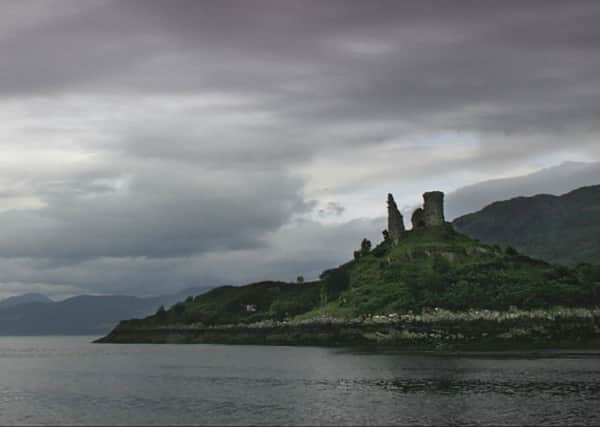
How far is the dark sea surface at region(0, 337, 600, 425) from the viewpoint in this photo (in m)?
62.3

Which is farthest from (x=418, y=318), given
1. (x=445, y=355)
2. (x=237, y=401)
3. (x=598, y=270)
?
(x=237, y=401)

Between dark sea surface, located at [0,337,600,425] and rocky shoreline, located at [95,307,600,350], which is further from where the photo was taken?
rocky shoreline, located at [95,307,600,350]

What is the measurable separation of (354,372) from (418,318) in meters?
72.9

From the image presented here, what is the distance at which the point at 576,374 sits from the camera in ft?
293

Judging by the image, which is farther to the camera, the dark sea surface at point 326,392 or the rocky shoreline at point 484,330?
the rocky shoreline at point 484,330

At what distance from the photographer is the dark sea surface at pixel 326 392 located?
62281 millimetres

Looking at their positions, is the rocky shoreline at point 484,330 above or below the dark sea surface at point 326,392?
above

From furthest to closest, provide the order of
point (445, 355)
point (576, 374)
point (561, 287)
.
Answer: point (561, 287) < point (445, 355) < point (576, 374)

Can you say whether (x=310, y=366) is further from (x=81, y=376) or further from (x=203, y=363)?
(x=81, y=376)

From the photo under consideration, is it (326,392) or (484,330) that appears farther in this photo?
Answer: (484,330)

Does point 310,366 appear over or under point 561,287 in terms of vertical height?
under

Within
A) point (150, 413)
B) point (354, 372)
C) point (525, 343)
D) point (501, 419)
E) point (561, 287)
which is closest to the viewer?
point (501, 419)

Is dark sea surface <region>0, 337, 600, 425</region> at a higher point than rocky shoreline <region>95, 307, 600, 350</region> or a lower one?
lower

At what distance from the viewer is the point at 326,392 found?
264 feet
